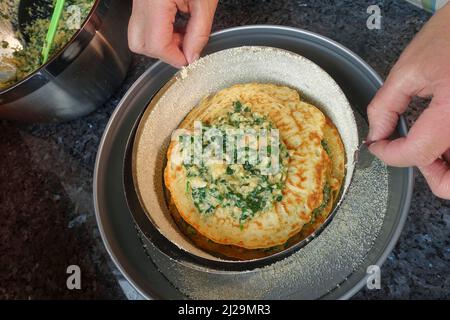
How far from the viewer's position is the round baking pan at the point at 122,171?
2.76ft

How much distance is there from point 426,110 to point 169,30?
1.58 ft

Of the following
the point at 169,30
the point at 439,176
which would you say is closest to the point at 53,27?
the point at 169,30

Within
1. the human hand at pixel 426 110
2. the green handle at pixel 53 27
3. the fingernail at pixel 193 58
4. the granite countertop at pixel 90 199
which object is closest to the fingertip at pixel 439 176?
the human hand at pixel 426 110

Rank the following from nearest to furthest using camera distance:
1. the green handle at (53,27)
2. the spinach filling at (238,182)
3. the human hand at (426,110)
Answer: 1. the human hand at (426,110)
2. the spinach filling at (238,182)
3. the green handle at (53,27)

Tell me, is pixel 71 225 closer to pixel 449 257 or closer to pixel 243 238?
pixel 243 238

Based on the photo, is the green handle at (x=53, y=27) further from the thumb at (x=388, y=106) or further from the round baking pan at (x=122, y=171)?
the thumb at (x=388, y=106)

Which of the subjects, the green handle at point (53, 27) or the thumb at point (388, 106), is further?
the green handle at point (53, 27)

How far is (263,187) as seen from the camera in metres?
0.81

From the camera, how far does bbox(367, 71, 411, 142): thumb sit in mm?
Answer: 751

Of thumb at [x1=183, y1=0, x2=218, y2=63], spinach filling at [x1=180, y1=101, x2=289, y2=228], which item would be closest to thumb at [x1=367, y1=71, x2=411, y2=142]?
spinach filling at [x1=180, y1=101, x2=289, y2=228]

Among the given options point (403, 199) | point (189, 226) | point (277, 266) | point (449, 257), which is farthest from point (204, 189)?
point (449, 257)

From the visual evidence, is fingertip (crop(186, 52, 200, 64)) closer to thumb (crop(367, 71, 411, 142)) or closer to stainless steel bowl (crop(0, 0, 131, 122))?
stainless steel bowl (crop(0, 0, 131, 122))

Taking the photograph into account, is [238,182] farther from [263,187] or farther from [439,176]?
[439,176]

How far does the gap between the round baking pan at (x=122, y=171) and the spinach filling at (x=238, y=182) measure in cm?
19
